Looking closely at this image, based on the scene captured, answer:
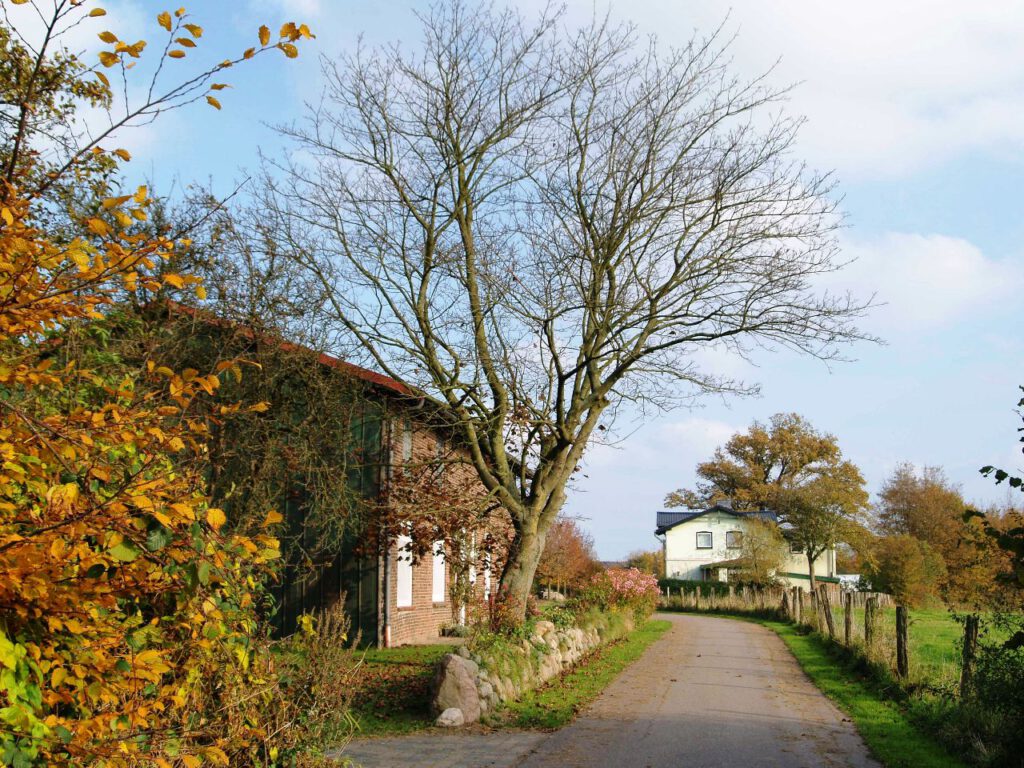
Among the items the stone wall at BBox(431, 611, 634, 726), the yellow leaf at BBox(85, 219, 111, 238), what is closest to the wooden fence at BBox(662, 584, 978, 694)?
the stone wall at BBox(431, 611, 634, 726)

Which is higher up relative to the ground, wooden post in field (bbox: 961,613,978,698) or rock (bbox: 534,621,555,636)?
wooden post in field (bbox: 961,613,978,698)

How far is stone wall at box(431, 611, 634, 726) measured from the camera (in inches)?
453

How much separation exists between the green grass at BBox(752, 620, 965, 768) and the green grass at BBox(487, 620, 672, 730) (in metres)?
3.64

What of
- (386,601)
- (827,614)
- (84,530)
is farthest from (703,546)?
(84,530)

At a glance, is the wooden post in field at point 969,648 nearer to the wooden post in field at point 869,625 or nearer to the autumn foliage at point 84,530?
the wooden post in field at point 869,625

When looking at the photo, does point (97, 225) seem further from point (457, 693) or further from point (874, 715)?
point (874, 715)

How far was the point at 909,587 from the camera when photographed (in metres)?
43.9

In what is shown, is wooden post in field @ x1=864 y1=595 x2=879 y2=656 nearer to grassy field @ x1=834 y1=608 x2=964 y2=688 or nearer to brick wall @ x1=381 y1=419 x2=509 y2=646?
grassy field @ x1=834 y1=608 x2=964 y2=688

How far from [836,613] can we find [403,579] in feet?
55.6

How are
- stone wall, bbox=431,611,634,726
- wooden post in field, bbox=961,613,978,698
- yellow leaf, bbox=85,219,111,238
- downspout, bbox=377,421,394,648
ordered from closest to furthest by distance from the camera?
1. yellow leaf, bbox=85,219,111,238
2. wooden post in field, bbox=961,613,978,698
3. stone wall, bbox=431,611,634,726
4. downspout, bbox=377,421,394,648

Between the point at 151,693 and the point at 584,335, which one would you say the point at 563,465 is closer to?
the point at 584,335

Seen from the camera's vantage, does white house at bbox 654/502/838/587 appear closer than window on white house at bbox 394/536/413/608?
No

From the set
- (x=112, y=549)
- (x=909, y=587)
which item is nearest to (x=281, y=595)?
(x=112, y=549)

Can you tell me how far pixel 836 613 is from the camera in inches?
1182
